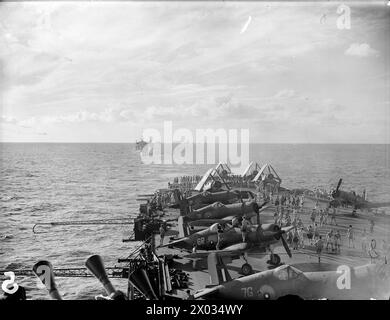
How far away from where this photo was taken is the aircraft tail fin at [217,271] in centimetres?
584

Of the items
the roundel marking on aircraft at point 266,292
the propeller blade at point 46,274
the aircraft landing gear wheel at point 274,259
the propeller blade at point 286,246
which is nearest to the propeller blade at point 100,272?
the propeller blade at point 46,274

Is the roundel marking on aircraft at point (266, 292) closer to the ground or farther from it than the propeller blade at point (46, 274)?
closer to the ground

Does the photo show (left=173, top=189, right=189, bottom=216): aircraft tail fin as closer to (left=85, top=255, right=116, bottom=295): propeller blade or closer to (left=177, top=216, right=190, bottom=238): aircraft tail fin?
(left=177, top=216, right=190, bottom=238): aircraft tail fin

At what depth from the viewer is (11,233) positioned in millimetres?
6957

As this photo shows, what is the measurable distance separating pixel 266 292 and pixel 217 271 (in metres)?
0.87

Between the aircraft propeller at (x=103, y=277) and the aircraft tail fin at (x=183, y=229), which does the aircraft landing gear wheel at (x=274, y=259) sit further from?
the aircraft propeller at (x=103, y=277)

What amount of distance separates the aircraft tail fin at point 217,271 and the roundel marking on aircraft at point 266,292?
567mm

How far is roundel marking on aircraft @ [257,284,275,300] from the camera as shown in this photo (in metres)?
5.44

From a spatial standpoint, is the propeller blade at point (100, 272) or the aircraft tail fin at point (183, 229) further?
the aircraft tail fin at point (183, 229)

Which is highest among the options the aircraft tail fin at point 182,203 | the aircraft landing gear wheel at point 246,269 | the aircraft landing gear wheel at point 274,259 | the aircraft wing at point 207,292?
the aircraft tail fin at point 182,203

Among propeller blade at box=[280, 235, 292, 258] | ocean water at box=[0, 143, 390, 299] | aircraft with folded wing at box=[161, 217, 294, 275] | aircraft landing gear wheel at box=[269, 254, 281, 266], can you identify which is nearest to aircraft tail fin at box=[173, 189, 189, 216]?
ocean water at box=[0, 143, 390, 299]

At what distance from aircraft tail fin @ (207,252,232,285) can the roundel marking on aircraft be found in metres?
0.57
